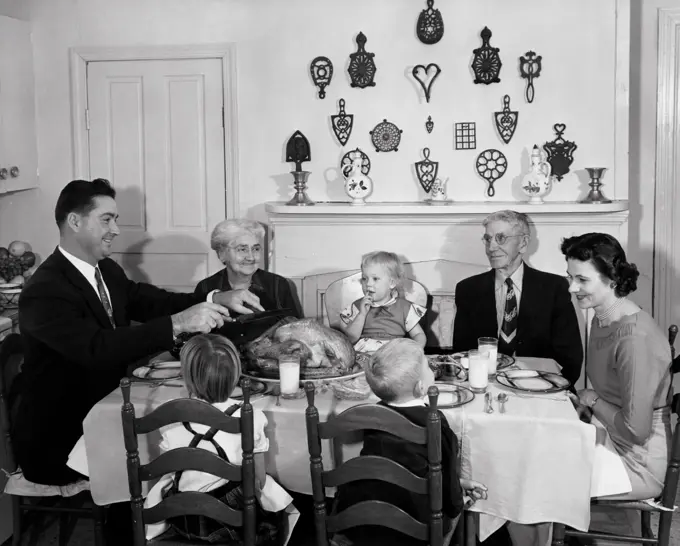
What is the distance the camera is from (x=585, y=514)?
2.85 m

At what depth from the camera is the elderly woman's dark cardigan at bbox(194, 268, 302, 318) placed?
14.5 ft

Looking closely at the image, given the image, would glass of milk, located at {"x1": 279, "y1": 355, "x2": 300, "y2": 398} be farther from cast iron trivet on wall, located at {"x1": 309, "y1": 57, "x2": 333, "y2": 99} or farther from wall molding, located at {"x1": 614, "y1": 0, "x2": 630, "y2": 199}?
wall molding, located at {"x1": 614, "y1": 0, "x2": 630, "y2": 199}

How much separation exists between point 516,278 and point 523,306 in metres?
0.15

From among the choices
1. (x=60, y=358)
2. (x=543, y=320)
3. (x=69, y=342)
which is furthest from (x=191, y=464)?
(x=543, y=320)

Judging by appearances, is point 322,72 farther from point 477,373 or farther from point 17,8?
point 477,373

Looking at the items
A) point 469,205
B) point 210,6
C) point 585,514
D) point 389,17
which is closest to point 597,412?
point 585,514

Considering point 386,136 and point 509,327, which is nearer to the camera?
point 509,327

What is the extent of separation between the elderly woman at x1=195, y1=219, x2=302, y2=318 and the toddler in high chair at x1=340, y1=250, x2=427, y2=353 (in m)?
0.41

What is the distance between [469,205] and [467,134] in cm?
45

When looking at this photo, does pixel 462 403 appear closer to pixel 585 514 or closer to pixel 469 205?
pixel 585 514

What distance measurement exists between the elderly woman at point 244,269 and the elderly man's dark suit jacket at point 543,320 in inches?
38.8

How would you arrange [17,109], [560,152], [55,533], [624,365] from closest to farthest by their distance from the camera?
[624,365], [55,533], [560,152], [17,109]

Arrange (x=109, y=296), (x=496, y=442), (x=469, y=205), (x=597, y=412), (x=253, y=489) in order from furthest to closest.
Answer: (x=469, y=205) < (x=109, y=296) < (x=597, y=412) < (x=496, y=442) < (x=253, y=489)

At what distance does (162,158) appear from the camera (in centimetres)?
529
